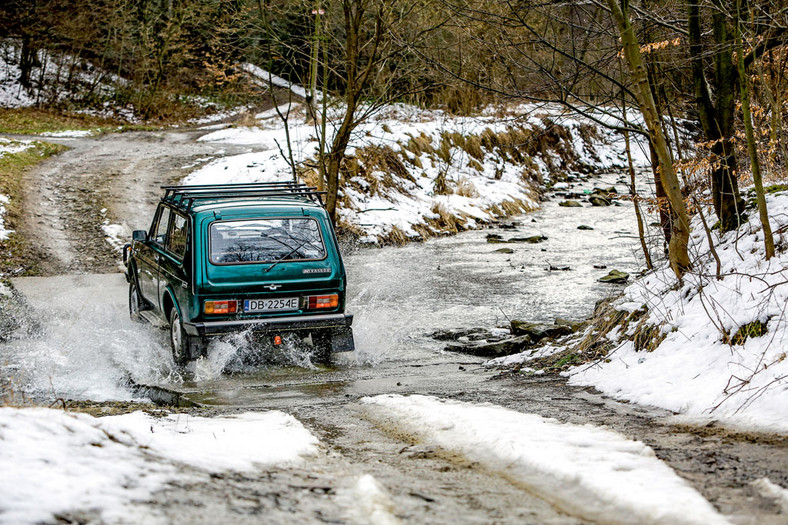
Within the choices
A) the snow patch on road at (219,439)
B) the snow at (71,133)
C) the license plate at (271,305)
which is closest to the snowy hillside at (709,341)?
the license plate at (271,305)

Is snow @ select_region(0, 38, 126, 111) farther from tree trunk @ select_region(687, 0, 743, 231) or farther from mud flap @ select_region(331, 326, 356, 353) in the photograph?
tree trunk @ select_region(687, 0, 743, 231)

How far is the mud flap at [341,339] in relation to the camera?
29.1 ft

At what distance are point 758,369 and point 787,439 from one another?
1.20 meters

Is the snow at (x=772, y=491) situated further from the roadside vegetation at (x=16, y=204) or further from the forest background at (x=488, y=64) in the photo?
the roadside vegetation at (x=16, y=204)

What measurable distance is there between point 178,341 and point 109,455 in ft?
15.4

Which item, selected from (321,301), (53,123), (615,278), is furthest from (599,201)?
(53,123)

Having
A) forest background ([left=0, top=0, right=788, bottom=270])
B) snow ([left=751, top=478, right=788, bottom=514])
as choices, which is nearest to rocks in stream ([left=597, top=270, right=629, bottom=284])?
forest background ([left=0, top=0, right=788, bottom=270])

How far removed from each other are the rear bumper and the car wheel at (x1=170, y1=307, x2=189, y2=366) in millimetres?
150

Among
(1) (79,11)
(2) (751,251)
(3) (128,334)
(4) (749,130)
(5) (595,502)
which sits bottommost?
(3) (128,334)

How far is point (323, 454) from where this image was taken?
4980 mm

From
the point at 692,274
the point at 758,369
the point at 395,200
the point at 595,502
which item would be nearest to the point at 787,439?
the point at 758,369

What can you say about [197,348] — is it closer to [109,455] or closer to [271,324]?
[271,324]

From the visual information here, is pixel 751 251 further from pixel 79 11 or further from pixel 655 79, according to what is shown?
pixel 79 11

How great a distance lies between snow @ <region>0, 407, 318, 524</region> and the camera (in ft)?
11.6
